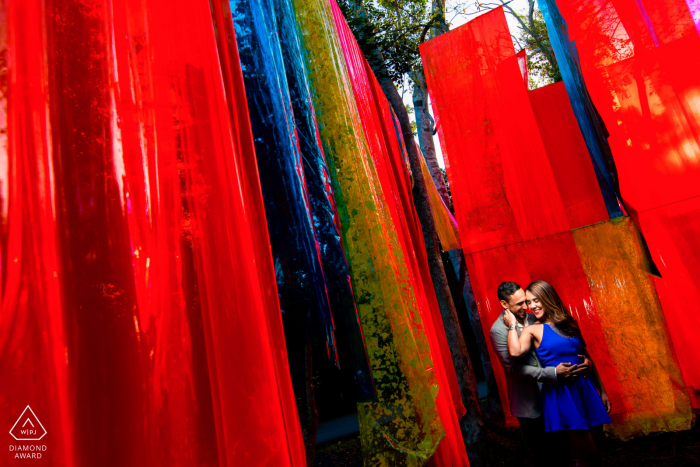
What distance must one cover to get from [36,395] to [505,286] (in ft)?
6.76

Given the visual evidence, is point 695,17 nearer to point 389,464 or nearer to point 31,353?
point 389,464

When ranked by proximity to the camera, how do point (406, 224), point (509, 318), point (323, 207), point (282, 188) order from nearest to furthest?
point (282, 188)
point (323, 207)
point (509, 318)
point (406, 224)

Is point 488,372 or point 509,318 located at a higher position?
point 509,318

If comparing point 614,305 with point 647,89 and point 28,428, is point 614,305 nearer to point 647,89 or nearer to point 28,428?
point 647,89

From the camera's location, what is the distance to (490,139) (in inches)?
125

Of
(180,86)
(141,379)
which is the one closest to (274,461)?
(141,379)

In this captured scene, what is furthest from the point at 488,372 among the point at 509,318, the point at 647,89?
the point at 647,89

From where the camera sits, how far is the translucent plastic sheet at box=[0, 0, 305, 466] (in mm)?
738

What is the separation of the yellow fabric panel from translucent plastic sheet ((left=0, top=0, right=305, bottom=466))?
2609 millimetres

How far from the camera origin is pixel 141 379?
79 cm

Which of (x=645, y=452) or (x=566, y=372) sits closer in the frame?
(x=566, y=372)

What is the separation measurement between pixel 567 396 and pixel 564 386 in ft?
0.14

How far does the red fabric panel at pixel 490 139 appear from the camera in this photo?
3.01 m

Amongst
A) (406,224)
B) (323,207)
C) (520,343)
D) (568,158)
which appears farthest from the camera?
(568,158)
